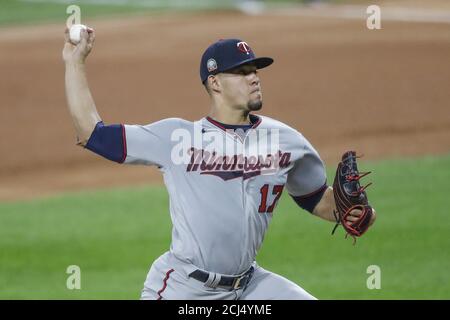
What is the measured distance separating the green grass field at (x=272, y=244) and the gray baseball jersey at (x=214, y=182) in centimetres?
312

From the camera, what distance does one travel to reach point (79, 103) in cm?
568

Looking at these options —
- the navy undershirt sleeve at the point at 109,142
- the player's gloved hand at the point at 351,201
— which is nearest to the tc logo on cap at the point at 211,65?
the navy undershirt sleeve at the point at 109,142

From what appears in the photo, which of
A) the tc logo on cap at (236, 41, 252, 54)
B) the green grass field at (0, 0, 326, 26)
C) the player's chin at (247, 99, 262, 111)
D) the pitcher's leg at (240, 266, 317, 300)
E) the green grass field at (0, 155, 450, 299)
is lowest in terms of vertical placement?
the green grass field at (0, 155, 450, 299)

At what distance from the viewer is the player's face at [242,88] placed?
598 centimetres

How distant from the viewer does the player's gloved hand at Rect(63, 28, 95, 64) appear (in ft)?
18.9

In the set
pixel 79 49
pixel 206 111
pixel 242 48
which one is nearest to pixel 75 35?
pixel 79 49

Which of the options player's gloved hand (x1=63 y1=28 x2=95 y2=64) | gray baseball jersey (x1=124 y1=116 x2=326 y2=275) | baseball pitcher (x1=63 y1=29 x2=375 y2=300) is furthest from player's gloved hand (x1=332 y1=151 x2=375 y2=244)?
player's gloved hand (x1=63 y1=28 x2=95 y2=64)

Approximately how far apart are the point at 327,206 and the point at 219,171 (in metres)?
0.81

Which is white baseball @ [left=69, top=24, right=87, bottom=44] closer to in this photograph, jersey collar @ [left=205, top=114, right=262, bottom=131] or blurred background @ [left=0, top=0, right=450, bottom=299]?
jersey collar @ [left=205, top=114, right=262, bottom=131]

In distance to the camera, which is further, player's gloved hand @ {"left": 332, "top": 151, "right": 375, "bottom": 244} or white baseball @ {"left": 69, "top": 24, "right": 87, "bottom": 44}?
player's gloved hand @ {"left": 332, "top": 151, "right": 375, "bottom": 244}

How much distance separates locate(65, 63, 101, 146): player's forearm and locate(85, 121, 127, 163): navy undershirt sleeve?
35mm

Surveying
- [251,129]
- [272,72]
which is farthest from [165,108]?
[251,129]

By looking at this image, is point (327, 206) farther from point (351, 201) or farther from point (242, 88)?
point (242, 88)
